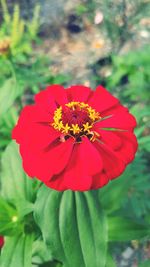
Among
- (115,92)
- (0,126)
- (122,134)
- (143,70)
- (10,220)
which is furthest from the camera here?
(115,92)

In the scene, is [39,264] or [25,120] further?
[39,264]

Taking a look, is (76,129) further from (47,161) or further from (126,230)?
(126,230)

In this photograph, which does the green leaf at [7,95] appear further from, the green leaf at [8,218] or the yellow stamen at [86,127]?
the yellow stamen at [86,127]

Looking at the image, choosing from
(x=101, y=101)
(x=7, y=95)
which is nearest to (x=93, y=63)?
(x=7, y=95)

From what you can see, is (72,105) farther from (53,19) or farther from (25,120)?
(53,19)

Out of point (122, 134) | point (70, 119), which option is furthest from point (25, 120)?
point (122, 134)

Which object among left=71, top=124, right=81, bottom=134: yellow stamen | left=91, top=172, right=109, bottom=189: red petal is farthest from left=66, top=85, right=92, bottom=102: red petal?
left=91, top=172, right=109, bottom=189: red petal

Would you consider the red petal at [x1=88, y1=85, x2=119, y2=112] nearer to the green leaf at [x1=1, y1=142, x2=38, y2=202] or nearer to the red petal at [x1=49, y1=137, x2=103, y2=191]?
the red petal at [x1=49, y1=137, x2=103, y2=191]

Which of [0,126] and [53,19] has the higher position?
[53,19]
